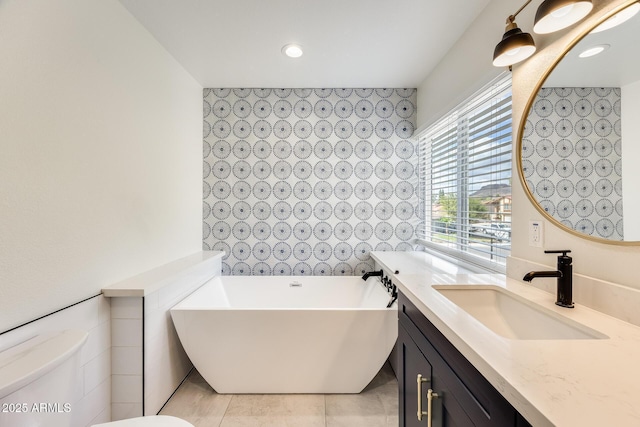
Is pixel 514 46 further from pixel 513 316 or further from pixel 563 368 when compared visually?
A: pixel 563 368

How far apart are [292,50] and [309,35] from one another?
8.7 inches

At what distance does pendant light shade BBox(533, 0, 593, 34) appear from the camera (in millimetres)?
980

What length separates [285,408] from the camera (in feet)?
6.09

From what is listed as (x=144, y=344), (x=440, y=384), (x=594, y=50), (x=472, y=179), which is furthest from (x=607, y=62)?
(x=144, y=344)

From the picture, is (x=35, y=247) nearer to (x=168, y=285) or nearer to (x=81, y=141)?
(x=81, y=141)

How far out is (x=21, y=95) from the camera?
113 cm

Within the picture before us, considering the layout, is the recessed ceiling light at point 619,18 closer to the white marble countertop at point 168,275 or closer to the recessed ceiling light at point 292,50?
the recessed ceiling light at point 292,50

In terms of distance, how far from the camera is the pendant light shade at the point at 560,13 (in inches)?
38.6

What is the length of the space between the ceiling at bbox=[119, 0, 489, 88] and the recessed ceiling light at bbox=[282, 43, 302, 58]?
48 mm

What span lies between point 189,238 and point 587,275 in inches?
104

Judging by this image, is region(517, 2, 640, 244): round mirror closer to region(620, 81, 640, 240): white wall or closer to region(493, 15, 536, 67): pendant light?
region(620, 81, 640, 240): white wall

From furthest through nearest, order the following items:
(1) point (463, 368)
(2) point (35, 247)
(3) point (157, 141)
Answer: (3) point (157, 141), (2) point (35, 247), (1) point (463, 368)

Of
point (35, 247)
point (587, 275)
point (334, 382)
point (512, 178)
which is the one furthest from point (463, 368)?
point (35, 247)

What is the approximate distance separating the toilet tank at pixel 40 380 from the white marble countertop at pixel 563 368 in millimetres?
1258
